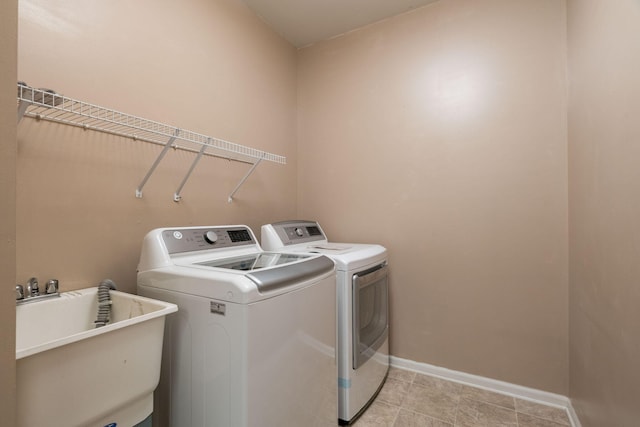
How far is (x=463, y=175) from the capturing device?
2020mm

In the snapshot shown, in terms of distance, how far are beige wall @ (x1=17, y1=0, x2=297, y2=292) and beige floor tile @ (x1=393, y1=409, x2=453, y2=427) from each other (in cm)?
154

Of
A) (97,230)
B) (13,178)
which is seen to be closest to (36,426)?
(13,178)

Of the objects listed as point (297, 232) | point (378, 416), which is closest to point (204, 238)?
point (297, 232)

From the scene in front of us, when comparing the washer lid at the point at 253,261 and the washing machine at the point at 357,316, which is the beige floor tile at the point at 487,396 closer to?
the washing machine at the point at 357,316

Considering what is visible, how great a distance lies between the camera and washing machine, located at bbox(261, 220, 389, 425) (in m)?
1.59

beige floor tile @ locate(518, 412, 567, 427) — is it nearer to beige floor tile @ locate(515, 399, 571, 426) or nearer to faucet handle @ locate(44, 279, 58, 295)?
beige floor tile @ locate(515, 399, 571, 426)

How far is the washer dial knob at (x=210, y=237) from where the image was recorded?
4.95 feet

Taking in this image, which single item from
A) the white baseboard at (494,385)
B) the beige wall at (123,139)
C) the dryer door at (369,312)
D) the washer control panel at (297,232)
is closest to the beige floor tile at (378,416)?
the dryer door at (369,312)

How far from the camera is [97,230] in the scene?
1.30 m

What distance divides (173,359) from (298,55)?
262cm

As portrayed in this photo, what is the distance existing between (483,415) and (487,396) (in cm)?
22

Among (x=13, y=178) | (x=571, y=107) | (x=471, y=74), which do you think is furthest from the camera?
(x=471, y=74)

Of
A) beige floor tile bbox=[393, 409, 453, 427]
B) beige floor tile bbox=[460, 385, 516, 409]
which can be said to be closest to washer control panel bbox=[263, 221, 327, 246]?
beige floor tile bbox=[393, 409, 453, 427]

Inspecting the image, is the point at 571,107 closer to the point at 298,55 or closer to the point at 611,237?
the point at 611,237
